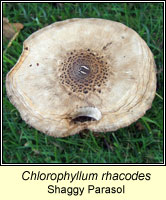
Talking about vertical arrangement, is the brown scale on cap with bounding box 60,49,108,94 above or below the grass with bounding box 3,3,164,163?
above

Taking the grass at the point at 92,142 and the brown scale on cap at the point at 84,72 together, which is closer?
the brown scale on cap at the point at 84,72

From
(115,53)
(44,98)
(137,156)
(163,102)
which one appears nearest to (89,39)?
(115,53)

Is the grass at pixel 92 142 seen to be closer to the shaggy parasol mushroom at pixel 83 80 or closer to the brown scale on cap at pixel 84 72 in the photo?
the shaggy parasol mushroom at pixel 83 80

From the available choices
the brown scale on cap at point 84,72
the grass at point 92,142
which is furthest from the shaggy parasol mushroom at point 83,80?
the grass at point 92,142

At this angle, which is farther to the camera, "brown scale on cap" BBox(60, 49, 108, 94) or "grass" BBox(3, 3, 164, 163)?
"grass" BBox(3, 3, 164, 163)

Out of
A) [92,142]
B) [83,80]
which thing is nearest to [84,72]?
[83,80]

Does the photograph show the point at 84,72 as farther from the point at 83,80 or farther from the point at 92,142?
the point at 92,142

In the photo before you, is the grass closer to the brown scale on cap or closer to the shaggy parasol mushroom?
the shaggy parasol mushroom

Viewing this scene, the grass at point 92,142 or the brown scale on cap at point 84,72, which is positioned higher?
the brown scale on cap at point 84,72

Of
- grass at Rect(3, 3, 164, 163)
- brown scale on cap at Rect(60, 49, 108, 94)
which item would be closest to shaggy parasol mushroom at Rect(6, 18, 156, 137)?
brown scale on cap at Rect(60, 49, 108, 94)
